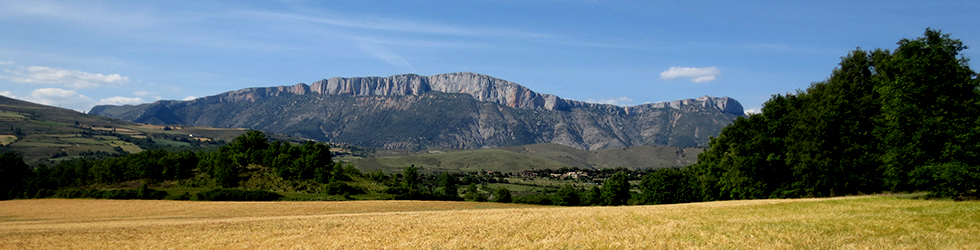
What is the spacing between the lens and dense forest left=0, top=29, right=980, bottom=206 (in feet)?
126

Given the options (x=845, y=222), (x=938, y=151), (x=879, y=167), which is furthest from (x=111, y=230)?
(x=879, y=167)

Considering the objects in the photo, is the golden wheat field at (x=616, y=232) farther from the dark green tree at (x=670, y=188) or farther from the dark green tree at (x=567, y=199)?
the dark green tree at (x=567, y=199)

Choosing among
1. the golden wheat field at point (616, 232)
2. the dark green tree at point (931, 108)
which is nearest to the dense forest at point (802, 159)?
the dark green tree at point (931, 108)

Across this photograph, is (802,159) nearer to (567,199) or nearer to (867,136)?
(867,136)

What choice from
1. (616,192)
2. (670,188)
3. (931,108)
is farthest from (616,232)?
(616,192)

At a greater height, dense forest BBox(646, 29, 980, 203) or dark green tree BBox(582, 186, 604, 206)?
dense forest BBox(646, 29, 980, 203)

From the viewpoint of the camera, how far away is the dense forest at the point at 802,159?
3831 cm

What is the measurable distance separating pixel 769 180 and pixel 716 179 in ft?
46.1

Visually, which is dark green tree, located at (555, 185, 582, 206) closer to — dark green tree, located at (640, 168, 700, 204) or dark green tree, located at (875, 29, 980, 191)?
dark green tree, located at (640, 168, 700, 204)

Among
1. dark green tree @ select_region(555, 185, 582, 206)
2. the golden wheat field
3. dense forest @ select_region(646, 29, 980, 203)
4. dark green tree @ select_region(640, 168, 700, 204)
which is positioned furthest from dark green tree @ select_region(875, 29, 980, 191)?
dark green tree @ select_region(555, 185, 582, 206)

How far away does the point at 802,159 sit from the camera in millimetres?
55594

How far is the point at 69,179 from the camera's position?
11919cm

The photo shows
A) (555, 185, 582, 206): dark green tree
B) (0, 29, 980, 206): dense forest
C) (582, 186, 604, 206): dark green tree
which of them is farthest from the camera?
(555, 185, 582, 206): dark green tree

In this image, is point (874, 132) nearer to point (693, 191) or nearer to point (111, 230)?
point (693, 191)
